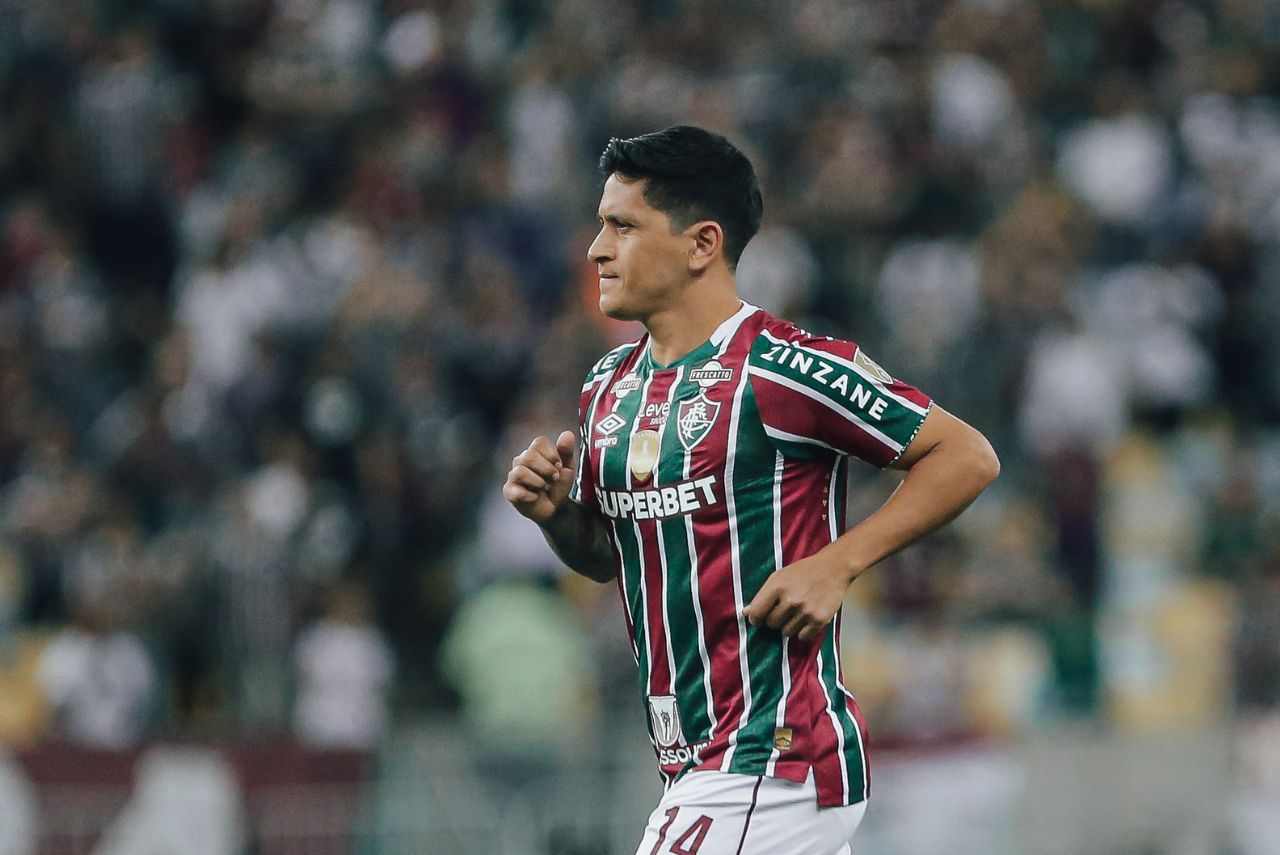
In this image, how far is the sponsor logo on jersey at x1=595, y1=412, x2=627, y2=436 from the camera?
5285 mm

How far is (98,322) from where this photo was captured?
13828 mm

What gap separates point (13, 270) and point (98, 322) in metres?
0.82

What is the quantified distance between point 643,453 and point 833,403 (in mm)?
517

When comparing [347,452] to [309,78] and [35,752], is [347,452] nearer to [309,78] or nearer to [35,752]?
[35,752]

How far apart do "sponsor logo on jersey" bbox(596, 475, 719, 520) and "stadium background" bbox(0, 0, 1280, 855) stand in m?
6.24

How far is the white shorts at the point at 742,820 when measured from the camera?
194 inches

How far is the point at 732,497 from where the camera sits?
5.05 m

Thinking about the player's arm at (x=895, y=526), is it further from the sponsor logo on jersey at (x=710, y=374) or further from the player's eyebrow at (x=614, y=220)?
the player's eyebrow at (x=614, y=220)

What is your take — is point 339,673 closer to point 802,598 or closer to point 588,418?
point 588,418

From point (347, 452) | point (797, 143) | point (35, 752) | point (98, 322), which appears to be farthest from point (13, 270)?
point (797, 143)

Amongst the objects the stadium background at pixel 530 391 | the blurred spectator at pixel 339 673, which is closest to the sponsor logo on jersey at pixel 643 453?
the stadium background at pixel 530 391

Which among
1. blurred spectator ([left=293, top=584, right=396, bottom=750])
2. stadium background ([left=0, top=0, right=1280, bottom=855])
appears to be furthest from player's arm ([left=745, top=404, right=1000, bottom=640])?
blurred spectator ([left=293, top=584, right=396, bottom=750])

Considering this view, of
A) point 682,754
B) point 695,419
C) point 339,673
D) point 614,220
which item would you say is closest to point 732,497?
point 695,419

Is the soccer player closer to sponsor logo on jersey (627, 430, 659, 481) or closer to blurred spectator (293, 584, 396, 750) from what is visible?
sponsor logo on jersey (627, 430, 659, 481)
